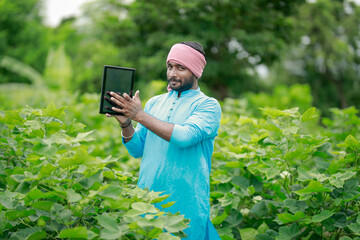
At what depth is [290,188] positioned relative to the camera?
281cm

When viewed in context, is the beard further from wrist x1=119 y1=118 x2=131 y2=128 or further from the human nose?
wrist x1=119 y1=118 x2=131 y2=128

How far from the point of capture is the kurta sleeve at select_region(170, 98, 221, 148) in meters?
2.13

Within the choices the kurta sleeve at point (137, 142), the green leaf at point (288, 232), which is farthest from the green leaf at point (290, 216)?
the kurta sleeve at point (137, 142)

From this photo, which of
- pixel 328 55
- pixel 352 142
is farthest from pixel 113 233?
pixel 328 55

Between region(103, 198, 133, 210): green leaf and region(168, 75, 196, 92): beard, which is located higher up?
region(168, 75, 196, 92): beard

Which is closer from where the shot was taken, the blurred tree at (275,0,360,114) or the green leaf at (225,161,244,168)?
the green leaf at (225,161,244,168)

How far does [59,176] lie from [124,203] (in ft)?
1.39

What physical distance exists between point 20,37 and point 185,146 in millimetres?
28511

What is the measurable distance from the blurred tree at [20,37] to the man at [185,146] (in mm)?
26115

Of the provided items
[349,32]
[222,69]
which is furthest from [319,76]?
→ [222,69]

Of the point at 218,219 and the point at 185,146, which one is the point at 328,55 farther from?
the point at 185,146

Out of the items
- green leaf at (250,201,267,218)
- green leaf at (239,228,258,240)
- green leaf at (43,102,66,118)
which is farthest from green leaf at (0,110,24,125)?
green leaf at (250,201,267,218)

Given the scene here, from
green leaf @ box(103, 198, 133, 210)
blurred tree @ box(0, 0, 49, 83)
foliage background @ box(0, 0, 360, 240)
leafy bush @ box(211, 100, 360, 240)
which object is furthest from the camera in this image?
blurred tree @ box(0, 0, 49, 83)

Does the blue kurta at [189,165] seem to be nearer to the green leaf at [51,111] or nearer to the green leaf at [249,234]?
the green leaf at [249,234]
